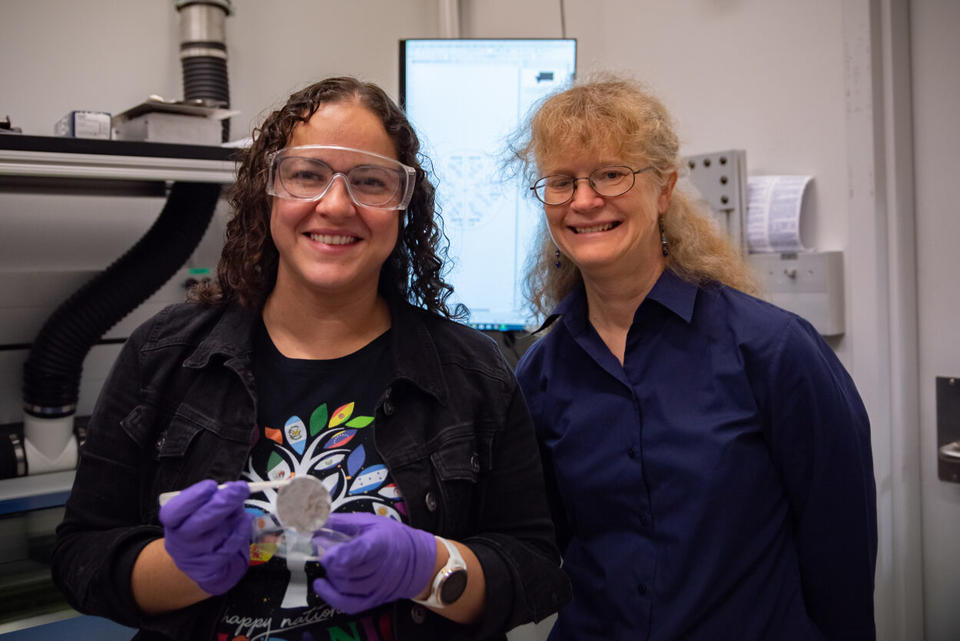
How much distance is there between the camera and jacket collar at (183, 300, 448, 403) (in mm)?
1268

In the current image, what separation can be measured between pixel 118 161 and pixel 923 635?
232cm

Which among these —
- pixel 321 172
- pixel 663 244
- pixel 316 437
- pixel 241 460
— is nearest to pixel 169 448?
pixel 241 460

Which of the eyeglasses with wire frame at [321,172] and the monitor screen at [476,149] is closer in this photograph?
the eyeglasses with wire frame at [321,172]

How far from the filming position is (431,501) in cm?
124

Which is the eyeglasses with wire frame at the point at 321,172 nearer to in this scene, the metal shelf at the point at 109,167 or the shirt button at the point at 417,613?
the shirt button at the point at 417,613

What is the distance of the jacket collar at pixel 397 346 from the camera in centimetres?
127

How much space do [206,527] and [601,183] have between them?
870 millimetres

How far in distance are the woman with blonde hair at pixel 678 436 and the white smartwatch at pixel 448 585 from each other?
400 mm

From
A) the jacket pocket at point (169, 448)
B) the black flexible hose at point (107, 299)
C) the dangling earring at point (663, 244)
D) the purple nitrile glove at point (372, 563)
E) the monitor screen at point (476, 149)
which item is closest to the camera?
the purple nitrile glove at point (372, 563)

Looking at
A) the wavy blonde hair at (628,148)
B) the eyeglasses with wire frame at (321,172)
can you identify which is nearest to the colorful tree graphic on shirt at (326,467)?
the eyeglasses with wire frame at (321,172)

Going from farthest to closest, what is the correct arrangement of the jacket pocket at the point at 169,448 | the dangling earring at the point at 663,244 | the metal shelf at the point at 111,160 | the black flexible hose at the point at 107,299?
the black flexible hose at the point at 107,299 → the metal shelf at the point at 111,160 → the dangling earring at the point at 663,244 → the jacket pocket at the point at 169,448

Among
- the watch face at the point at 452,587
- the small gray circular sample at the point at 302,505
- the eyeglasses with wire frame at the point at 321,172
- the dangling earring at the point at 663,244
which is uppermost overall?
the eyeglasses with wire frame at the point at 321,172

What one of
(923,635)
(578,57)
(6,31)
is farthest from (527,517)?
(6,31)

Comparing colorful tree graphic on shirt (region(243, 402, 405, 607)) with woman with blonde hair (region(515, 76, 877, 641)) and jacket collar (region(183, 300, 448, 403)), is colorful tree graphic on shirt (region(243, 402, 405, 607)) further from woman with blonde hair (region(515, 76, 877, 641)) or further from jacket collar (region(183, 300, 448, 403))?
woman with blonde hair (region(515, 76, 877, 641))
